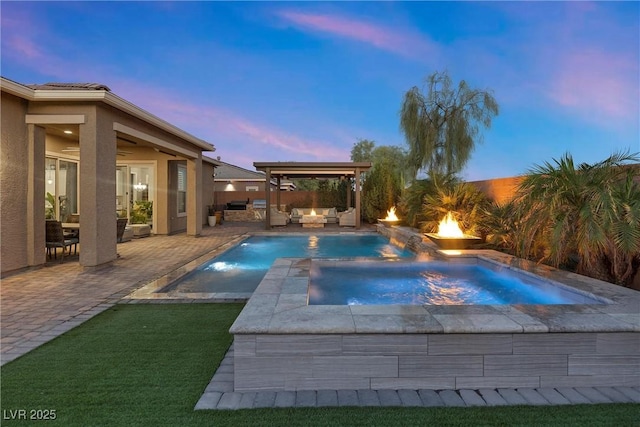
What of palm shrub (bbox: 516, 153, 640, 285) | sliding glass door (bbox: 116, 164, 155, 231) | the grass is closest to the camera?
the grass

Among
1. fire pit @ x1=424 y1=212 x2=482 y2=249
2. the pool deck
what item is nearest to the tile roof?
the pool deck

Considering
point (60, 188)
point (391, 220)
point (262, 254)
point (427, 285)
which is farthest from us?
point (391, 220)

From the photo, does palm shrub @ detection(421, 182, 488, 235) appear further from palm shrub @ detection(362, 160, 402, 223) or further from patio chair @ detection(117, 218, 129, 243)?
patio chair @ detection(117, 218, 129, 243)

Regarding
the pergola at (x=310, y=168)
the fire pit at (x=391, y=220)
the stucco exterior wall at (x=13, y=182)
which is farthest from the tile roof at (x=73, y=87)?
the fire pit at (x=391, y=220)

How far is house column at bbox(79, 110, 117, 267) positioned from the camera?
680 centimetres

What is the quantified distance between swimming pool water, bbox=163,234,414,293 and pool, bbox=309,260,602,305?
64 centimetres

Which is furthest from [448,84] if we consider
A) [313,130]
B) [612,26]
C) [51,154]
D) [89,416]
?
[89,416]

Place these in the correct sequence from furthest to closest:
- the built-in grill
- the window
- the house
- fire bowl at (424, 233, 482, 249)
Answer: the built-in grill → the window → fire bowl at (424, 233, 482, 249) → the house

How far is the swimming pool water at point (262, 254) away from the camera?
6082 millimetres

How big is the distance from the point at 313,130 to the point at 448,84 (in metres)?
13.0

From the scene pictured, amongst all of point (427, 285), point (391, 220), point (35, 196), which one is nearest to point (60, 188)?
point (35, 196)

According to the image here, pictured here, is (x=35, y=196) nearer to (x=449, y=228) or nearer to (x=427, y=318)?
(x=427, y=318)

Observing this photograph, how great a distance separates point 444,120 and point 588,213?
1520cm

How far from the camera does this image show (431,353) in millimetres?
2639
